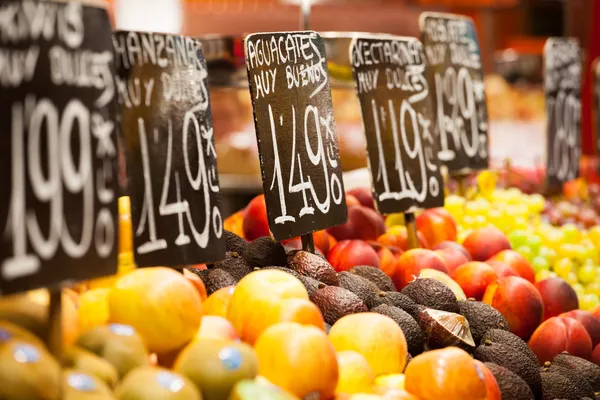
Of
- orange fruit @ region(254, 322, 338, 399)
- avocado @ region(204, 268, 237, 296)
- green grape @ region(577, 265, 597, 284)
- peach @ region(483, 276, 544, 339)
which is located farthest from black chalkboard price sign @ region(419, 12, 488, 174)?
orange fruit @ region(254, 322, 338, 399)

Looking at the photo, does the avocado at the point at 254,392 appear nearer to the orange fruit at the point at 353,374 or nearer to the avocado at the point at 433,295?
the orange fruit at the point at 353,374

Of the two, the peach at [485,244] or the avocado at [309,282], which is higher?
the avocado at [309,282]

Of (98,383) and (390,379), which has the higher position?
(98,383)

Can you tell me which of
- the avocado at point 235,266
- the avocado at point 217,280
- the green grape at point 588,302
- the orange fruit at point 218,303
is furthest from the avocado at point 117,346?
the green grape at point 588,302

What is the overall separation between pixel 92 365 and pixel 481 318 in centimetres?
107

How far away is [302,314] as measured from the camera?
1465 mm

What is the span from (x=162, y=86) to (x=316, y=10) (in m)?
6.39

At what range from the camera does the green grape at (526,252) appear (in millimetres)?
2812

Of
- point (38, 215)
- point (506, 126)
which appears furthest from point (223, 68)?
point (506, 126)

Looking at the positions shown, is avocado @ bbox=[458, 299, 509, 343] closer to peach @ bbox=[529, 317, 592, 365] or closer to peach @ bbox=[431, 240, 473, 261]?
peach @ bbox=[529, 317, 592, 365]

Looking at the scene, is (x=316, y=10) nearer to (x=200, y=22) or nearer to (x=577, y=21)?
(x=200, y=22)

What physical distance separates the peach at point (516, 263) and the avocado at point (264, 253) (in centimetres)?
77

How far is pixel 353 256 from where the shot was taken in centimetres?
221

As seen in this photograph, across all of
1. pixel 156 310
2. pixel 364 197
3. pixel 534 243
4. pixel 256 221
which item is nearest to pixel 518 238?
pixel 534 243
